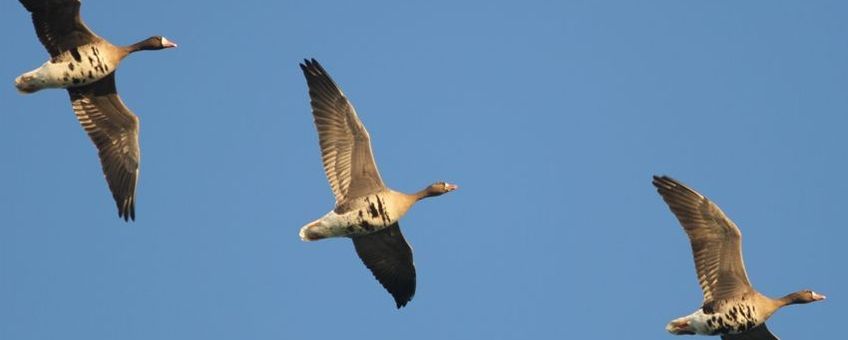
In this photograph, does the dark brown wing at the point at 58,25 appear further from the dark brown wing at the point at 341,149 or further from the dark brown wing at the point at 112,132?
the dark brown wing at the point at 341,149

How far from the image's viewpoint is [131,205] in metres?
30.2

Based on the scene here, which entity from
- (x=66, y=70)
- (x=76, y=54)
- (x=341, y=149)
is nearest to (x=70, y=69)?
Answer: (x=66, y=70)

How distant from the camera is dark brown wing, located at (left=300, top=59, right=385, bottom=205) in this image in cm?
2827

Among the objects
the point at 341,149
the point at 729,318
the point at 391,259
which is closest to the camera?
the point at 729,318

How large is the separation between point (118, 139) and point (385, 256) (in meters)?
6.32

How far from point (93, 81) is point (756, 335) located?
14.6 metres

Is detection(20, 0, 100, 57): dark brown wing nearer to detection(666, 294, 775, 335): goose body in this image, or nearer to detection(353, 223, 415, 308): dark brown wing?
detection(353, 223, 415, 308): dark brown wing

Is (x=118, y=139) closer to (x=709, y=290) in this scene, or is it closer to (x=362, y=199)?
(x=362, y=199)

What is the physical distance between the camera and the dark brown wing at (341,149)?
92.7ft

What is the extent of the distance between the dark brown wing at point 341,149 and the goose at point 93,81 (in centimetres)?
451

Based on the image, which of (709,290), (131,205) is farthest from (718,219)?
(131,205)

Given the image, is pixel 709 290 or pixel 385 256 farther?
pixel 385 256

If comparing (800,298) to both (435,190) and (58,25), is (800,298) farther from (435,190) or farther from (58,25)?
(58,25)

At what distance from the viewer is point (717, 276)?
2734 cm
